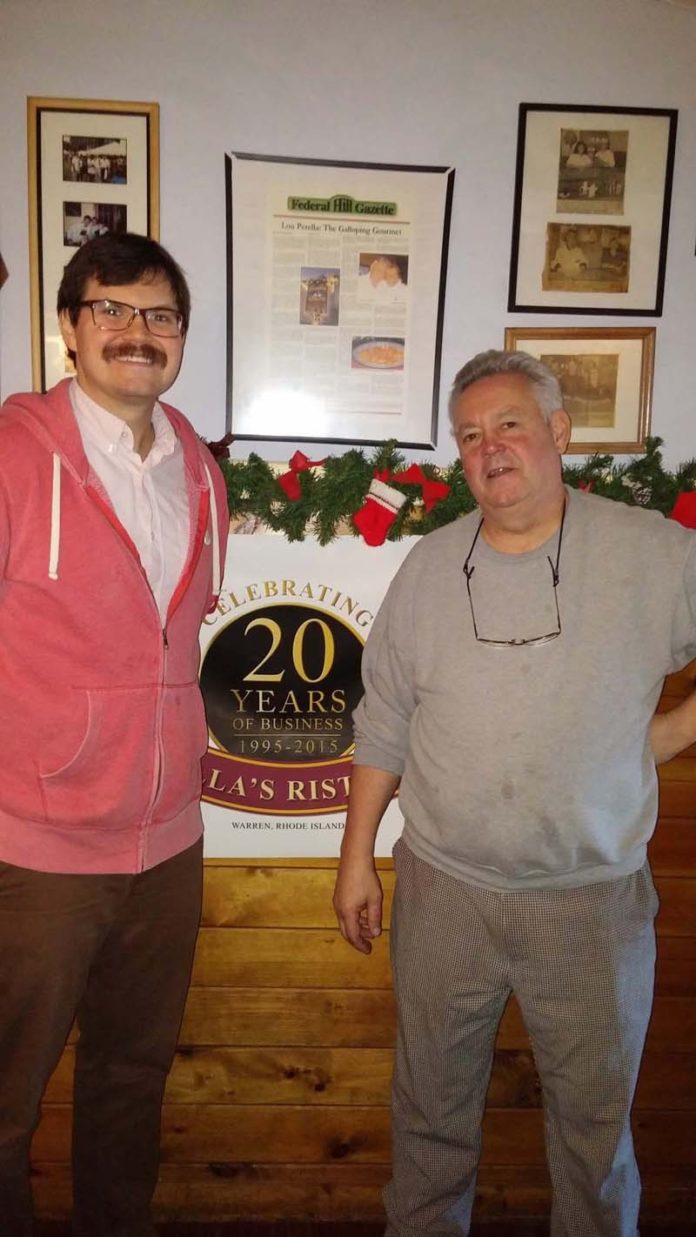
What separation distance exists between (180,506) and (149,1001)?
89 centimetres

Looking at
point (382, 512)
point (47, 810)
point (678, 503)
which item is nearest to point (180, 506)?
point (382, 512)

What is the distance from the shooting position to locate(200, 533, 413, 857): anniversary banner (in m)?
1.73

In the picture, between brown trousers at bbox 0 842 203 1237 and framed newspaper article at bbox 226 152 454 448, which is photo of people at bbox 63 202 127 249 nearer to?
framed newspaper article at bbox 226 152 454 448

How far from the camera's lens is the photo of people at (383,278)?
5.66 ft

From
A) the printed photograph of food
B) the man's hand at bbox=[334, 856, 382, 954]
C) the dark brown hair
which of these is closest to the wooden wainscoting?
the man's hand at bbox=[334, 856, 382, 954]

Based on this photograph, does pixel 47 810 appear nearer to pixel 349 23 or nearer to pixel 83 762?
pixel 83 762

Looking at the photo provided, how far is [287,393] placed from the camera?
175 centimetres

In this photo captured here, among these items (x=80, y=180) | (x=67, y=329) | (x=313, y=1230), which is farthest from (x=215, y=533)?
(x=313, y=1230)

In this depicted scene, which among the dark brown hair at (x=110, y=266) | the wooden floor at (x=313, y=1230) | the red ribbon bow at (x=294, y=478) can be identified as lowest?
the wooden floor at (x=313, y=1230)

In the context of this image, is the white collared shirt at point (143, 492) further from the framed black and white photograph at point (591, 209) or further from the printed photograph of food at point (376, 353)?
the framed black and white photograph at point (591, 209)

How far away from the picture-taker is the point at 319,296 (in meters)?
1.73

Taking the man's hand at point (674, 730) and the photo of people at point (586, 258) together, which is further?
the photo of people at point (586, 258)

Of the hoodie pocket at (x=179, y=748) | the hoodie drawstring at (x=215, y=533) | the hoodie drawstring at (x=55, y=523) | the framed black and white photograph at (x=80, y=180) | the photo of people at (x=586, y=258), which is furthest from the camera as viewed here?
the photo of people at (x=586, y=258)

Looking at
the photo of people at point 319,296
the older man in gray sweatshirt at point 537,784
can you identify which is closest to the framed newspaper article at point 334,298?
the photo of people at point 319,296
